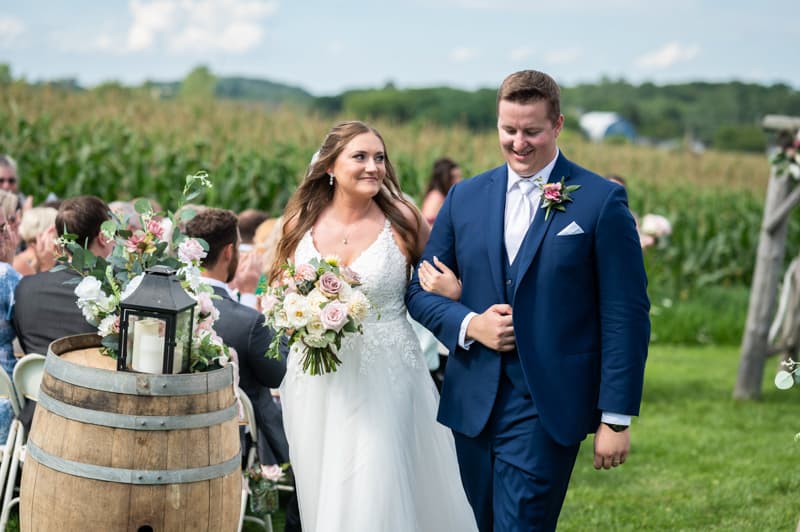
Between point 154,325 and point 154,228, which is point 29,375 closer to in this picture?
point 154,228

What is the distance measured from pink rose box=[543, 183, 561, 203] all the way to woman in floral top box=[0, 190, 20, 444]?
2.79 meters

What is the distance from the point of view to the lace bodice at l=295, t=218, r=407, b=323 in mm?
4516

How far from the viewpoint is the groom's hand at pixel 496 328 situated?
11.4ft

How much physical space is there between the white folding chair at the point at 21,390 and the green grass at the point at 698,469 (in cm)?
309

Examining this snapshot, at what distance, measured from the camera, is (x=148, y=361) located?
131 inches

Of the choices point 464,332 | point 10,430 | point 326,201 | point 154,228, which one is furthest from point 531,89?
point 10,430

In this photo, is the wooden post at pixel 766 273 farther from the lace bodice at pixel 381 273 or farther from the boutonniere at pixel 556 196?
the boutonniere at pixel 556 196

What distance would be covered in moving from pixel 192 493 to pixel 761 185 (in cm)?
2350

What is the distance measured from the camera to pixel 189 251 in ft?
12.3

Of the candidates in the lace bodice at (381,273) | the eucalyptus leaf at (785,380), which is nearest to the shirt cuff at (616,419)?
the eucalyptus leaf at (785,380)

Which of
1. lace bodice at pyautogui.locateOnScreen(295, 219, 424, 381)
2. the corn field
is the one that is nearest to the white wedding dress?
lace bodice at pyautogui.locateOnScreen(295, 219, 424, 381)

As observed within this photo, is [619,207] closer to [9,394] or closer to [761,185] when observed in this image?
[9,394]

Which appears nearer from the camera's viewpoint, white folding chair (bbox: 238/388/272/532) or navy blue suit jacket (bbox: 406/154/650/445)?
navy blue suit jacket (bbox: 406/154/650/445)

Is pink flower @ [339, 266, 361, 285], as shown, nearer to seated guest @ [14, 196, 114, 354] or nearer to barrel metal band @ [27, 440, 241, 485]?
barrel metal band @ [27, 440, 241, 485]
